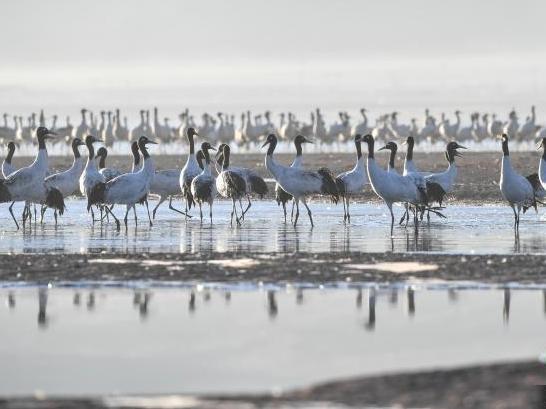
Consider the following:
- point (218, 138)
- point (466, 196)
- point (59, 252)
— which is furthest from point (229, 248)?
point (218, 138)

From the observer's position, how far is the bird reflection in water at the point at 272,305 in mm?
11625

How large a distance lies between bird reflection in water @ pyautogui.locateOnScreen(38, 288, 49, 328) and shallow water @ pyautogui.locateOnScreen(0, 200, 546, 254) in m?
4.90

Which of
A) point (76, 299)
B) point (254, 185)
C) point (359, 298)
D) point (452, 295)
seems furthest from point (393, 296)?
point (254, 185)

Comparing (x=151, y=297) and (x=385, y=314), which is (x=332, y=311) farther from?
(x=151, y=297)

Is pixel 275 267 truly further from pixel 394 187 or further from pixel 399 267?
pixel 394 187

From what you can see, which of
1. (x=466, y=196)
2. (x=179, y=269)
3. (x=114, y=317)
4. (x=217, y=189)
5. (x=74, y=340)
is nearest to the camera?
(x=74, y=340)

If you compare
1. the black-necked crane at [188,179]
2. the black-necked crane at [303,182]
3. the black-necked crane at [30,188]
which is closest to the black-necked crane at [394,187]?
the black-necked crane at [303,182]

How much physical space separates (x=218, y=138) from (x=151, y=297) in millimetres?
64491

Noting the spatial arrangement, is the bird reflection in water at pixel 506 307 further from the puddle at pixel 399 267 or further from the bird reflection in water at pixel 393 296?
the puddle at pixel 399 267

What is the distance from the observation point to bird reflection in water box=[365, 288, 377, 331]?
1088 cm

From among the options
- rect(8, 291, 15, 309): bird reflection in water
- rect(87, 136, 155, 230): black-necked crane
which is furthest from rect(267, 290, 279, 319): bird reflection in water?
rect(87, 136, 155, 230): black-necked crane

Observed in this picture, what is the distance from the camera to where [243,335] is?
1045 centimetres

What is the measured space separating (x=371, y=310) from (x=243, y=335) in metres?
1.78

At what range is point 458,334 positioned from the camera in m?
A: 10.4
